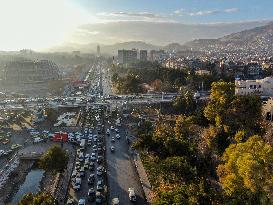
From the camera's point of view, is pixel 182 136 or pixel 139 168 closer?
pixel 139 168

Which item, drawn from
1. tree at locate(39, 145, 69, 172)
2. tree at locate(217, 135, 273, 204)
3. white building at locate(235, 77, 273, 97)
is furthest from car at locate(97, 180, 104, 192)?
white building at locate(235, 77, 273, 97)

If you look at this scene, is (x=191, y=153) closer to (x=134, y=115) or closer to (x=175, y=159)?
Answer: (x=175, y=159)

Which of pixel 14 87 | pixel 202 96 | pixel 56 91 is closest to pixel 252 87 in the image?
pixel 202 96

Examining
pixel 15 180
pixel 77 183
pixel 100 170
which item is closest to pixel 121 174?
pixel 100 170

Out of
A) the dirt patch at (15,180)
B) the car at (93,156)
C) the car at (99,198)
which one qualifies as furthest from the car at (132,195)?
the dirt patch at (15,180)

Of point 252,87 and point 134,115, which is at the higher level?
point 252,87

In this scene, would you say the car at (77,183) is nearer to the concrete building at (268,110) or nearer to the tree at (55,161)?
the tree at (55,161)

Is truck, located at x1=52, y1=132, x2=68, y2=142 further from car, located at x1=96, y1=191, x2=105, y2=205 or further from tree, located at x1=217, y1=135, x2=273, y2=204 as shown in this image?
tree, located at x1=217, y1=135, x2=273, y2=204
